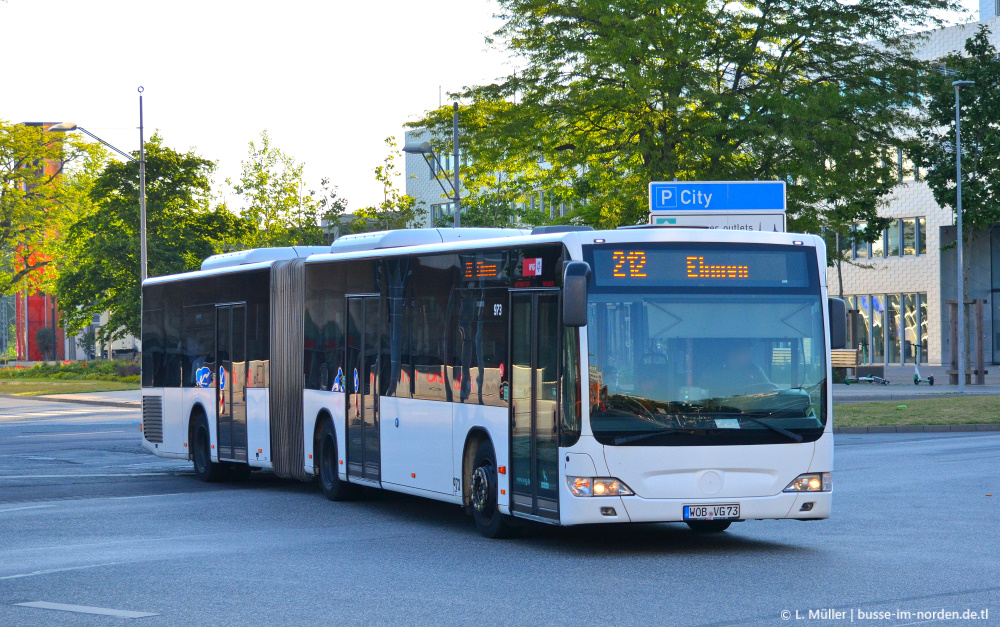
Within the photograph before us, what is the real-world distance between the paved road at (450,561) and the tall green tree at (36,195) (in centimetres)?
6434

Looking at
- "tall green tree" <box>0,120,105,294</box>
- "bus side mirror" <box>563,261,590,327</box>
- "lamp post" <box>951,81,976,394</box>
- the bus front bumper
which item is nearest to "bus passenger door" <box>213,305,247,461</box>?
the bus front bumper

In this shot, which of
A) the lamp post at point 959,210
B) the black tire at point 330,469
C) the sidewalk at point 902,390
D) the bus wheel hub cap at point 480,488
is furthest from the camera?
the lamp post at point 959,210

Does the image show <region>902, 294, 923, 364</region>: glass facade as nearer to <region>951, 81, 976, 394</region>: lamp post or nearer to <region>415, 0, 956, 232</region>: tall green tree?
<region>951, 81, 976, 394</region>: lamp post

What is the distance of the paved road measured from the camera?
29.2 ft

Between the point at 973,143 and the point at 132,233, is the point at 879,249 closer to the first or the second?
the point at 973,143

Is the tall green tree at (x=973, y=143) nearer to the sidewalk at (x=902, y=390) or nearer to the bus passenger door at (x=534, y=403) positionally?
the sidewalk at (x=902, y=390)

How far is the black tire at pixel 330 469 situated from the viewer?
16125mm

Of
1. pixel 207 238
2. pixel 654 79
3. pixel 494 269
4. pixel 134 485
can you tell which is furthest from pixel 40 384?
pixel 494 269

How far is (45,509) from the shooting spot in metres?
15.9

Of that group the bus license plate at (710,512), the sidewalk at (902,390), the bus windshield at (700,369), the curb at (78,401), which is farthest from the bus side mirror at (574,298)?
the curb at (78,401)

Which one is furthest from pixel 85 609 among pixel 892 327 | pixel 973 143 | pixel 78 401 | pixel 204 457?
pixel 892 327

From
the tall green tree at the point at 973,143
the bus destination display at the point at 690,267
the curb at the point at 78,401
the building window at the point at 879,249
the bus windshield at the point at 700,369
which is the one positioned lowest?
the curb at the point at 78,401

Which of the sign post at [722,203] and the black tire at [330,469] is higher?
the sign post at [722,203]

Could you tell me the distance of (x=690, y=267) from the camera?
459 inches
